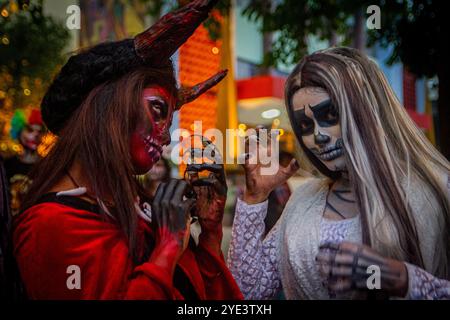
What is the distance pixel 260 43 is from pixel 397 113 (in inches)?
118

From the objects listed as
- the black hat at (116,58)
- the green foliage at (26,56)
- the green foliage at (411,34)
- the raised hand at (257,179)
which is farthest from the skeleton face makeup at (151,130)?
the green foliage at (26,56)

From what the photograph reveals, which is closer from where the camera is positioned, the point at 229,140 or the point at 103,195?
the point at 103,195

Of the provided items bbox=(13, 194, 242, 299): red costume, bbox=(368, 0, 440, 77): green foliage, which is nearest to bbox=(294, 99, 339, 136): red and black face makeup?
bbox=(13, 194, 242, 299): red costume

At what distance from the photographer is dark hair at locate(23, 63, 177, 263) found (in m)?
1.39

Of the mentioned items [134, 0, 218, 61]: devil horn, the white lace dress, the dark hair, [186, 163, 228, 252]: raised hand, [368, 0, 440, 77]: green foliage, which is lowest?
the white lace dress

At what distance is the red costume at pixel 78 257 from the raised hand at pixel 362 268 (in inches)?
18.7

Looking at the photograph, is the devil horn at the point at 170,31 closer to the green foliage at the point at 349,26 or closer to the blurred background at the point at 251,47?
the blurred background at the point at 251,47

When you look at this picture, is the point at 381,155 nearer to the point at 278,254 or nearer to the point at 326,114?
the point at 326,114

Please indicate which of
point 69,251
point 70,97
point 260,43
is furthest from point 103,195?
point 260,43

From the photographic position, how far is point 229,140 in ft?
5.80

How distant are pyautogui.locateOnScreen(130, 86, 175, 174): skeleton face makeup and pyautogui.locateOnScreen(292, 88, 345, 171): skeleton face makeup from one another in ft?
1.44

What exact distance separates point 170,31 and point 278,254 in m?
0.82

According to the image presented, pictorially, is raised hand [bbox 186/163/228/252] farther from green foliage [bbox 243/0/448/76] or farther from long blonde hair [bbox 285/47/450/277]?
green foliage [bbox 243/0/448/76]

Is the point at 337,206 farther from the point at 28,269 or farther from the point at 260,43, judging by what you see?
the point at 260,43
